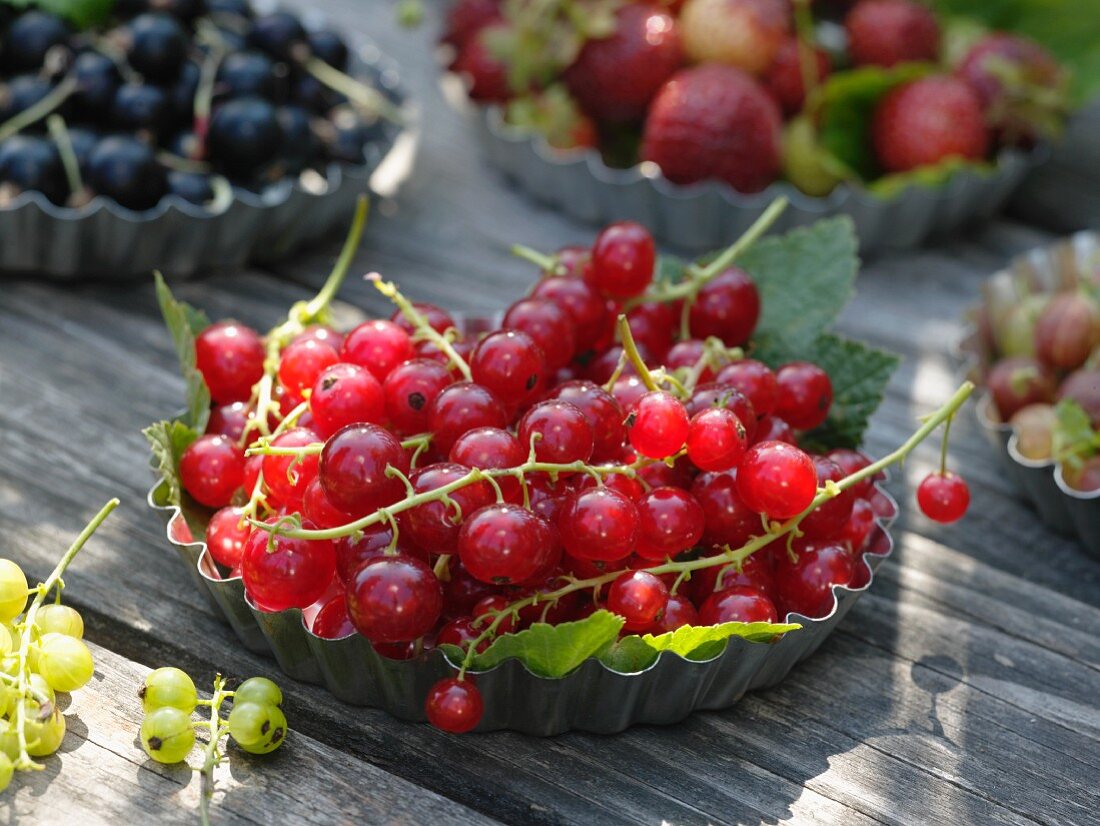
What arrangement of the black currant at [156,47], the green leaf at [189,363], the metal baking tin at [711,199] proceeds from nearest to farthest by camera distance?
1. the green leaf at [189,363]
2. the black currant at [156,47]
3. the metal baking tin at [711,199]

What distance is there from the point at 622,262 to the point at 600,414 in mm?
204

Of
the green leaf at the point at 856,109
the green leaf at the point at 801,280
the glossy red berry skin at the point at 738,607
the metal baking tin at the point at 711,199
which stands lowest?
the glossy red berry skin at the point at 738,607

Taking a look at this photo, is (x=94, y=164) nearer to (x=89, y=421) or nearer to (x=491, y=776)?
(x=89, y=421)

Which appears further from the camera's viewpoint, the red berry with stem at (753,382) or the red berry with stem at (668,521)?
the red berry with stem at (753,382)

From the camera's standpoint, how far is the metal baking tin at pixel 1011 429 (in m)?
1.08

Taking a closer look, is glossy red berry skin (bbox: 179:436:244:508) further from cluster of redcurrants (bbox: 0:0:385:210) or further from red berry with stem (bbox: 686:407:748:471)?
cluster of redcurrants (bbox: 0:0:385:210)

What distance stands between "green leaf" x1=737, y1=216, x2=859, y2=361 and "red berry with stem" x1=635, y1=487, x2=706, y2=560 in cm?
32

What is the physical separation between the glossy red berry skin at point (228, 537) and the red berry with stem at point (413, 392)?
132mm

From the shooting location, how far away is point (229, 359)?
37.9 inches

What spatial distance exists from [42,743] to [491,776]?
11.5 inches

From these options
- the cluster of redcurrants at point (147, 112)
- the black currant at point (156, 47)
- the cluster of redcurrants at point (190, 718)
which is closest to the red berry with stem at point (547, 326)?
the cluster of redcurrants at point (190, 718)

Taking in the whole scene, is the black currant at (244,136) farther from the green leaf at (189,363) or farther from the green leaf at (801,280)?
the green leaf at (801,280)

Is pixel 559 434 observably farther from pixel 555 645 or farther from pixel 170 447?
pixel 170 447

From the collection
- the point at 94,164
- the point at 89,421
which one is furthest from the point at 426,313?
the point at 94,164
